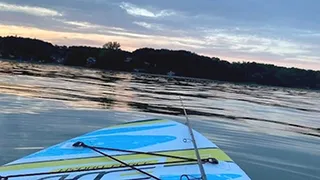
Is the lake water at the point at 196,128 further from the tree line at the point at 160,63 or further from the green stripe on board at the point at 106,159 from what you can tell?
the tree line at the point at 160,63

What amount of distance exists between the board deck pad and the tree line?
8043 cm

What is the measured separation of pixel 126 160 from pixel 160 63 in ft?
289

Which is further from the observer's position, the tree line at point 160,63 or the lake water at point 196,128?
the tree line at point 160,63

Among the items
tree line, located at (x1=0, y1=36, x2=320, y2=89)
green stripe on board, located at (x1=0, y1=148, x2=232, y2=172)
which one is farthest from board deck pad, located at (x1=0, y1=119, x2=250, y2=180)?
tree line, located at (x1=0, y1=36, x2=320, y2=89)

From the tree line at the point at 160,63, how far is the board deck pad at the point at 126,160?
264 feet

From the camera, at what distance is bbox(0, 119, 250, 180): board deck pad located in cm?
521

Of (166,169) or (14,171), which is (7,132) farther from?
(166,169)

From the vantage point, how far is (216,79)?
8731 cm

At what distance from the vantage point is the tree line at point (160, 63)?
86625 mm

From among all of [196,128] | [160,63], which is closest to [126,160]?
[196,128]

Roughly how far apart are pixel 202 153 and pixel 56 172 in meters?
2.15

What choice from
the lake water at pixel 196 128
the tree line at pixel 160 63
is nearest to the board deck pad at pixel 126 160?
the lake water at pixel 196 128

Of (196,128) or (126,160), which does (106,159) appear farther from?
(196,128)

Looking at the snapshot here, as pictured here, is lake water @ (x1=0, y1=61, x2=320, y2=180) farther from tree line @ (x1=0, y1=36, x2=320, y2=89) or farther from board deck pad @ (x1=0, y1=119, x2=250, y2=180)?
tree line @ (x1=0, y1=36, x2=320, y2=89)
